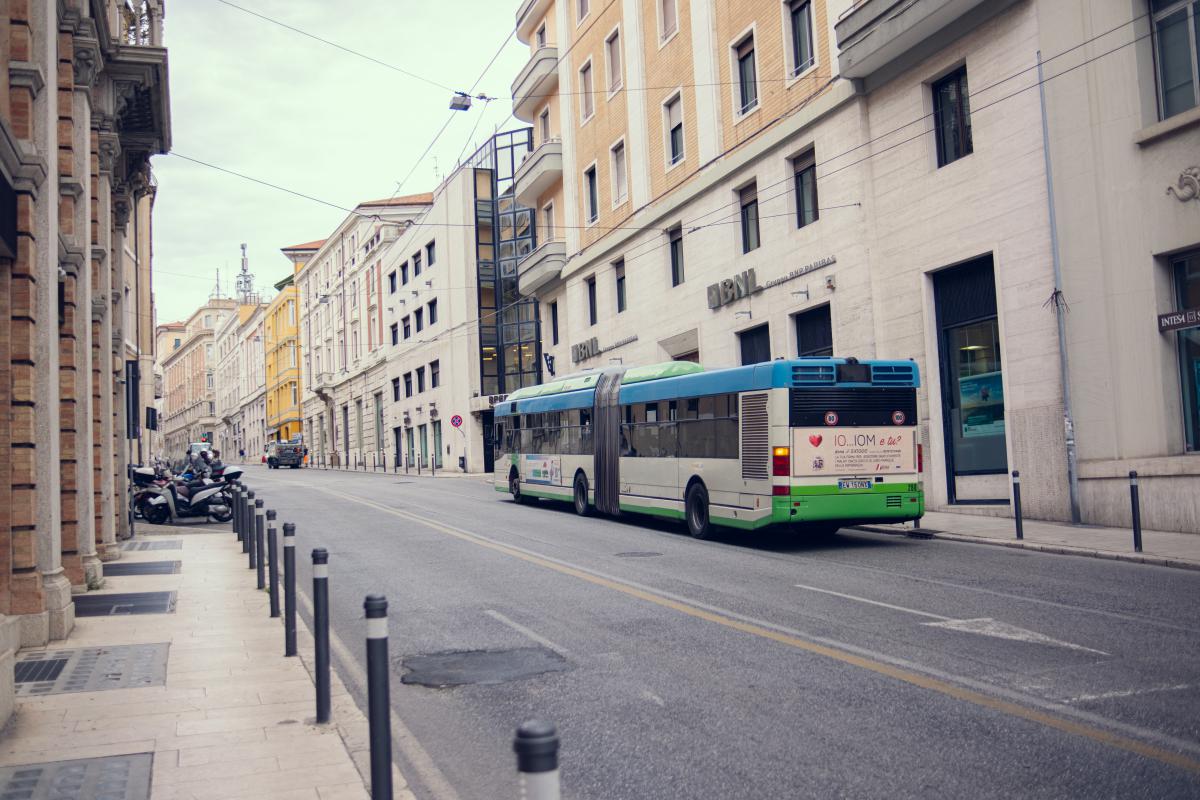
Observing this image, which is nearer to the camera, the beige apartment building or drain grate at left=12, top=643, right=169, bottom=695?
drain grate at left=12, top=643, right=169, bottom=695

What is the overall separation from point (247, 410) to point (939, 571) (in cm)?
10963

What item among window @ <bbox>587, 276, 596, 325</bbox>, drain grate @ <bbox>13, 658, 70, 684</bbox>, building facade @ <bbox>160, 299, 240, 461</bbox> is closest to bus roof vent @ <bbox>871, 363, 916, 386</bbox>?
drain grate @ <bbox>13, 658, 70, 684</bbox>

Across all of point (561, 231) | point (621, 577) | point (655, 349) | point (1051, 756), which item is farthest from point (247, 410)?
point (1051, 756)

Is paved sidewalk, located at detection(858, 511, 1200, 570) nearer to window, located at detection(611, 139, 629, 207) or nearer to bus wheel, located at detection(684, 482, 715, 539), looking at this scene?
bus wheel, located at detection(684, 482, 715, 539)

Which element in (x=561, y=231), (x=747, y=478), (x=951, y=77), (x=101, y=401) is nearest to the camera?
(x=101, y=401)

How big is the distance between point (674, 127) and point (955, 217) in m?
12.8

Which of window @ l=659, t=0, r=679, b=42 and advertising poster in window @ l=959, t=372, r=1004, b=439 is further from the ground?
window @ l=659, t=0, r=679, b=42

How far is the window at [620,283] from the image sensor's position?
110 feet

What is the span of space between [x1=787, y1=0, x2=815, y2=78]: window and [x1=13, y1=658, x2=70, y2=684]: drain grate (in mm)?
19610

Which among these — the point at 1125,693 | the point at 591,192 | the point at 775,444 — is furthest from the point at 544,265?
the point at 1125,693

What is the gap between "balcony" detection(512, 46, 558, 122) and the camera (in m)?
37.1

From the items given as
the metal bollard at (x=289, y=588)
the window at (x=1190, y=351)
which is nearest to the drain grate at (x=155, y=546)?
the metal bollard at (x=289, y=588)

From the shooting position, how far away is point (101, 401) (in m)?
14.0

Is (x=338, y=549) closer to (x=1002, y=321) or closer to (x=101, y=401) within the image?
(x=101, y=401)
